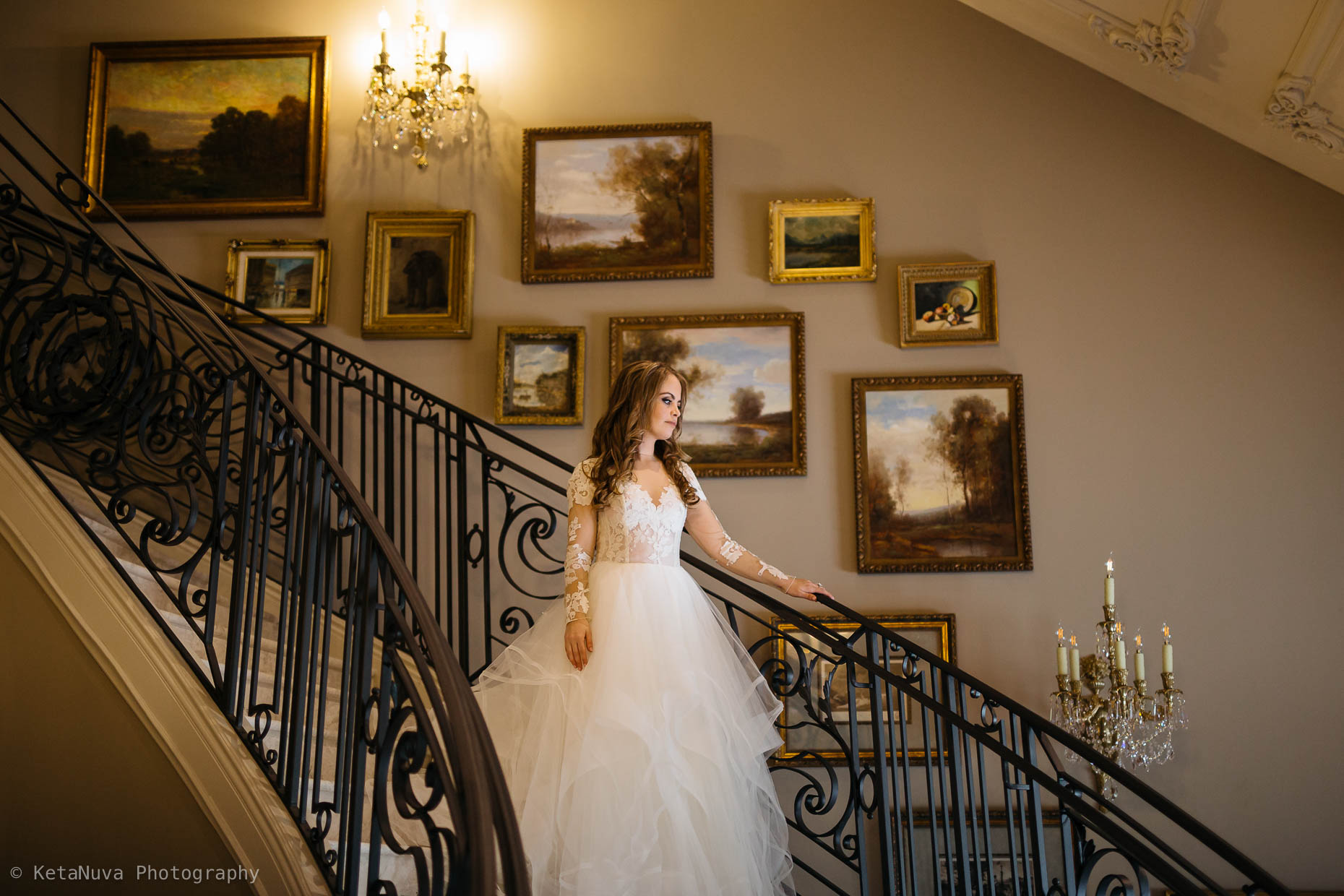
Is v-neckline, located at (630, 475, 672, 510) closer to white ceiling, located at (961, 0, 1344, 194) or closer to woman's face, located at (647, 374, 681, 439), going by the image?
woman's face, located at (647, 374, 681, 439)

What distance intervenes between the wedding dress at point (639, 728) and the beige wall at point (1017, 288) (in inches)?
66.0

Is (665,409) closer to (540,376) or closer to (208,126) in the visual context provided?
(540,376)

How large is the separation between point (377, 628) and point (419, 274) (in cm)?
202

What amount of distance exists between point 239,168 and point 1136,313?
503 centimetres

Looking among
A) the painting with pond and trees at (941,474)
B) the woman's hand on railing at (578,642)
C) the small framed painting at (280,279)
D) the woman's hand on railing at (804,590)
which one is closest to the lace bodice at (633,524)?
the woman's hand on railing at (578,642)

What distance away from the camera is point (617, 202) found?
5105 millimetres

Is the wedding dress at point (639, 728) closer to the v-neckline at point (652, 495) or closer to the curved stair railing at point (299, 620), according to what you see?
the v-neckline at point (652, 495)

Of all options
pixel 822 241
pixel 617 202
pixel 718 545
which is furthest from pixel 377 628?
pixel 822 241

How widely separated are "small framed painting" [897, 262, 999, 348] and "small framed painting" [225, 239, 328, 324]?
126 inches

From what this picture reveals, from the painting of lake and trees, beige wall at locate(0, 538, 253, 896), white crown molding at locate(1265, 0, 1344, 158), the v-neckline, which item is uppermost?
white crown molding at locate(1265, 0, 1344, 158)

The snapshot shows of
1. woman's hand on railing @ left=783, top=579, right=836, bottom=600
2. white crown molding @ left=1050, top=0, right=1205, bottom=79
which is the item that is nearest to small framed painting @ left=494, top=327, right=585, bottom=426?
woman's hand on railing @ left=783, top=579, right=836, bottom=600

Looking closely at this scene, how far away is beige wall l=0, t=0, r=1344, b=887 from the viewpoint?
4555 mm

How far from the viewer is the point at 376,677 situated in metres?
4.29

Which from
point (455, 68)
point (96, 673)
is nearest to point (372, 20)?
point (455, 68)
